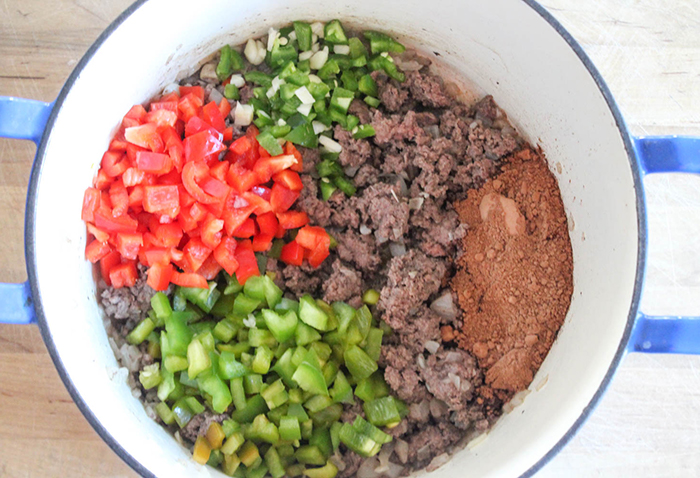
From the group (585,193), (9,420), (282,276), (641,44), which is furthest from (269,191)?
(641,44)

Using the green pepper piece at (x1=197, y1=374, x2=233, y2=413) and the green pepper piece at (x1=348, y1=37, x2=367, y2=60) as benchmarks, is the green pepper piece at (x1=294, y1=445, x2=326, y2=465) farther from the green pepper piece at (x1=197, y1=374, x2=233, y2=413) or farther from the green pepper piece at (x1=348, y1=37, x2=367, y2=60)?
the green pepper piece at (x1=348, y1=37, x2=367, y2=60)

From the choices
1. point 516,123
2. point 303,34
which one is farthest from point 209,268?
point 516,123

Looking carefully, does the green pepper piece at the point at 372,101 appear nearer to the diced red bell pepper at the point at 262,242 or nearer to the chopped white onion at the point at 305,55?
the chopped white onion at the point at 305,55

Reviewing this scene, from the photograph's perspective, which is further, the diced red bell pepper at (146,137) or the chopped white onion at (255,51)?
the chopped white onion at (255,51)

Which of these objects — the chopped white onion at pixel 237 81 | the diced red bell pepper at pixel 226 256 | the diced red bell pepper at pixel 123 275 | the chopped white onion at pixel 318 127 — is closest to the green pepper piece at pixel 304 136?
the chopped white onion at pixel 318 127

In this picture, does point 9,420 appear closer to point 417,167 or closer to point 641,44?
point 417,167

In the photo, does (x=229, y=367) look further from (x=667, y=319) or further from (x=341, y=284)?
(x=667, y=319)

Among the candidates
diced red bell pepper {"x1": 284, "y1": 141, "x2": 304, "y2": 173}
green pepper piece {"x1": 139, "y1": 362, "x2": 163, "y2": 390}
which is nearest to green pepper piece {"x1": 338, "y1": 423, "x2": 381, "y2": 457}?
green pepper piece {"x1": 139, "y1": 362, "x2": 163, "y2": 390}
